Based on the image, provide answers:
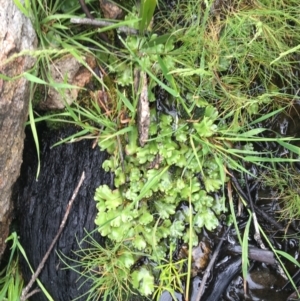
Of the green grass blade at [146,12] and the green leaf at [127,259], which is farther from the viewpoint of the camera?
the green leaf at [127,259]

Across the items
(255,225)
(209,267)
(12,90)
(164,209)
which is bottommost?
(209,267)

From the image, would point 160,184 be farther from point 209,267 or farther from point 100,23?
point 100,23

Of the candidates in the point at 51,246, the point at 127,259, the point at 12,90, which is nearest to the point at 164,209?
the point at 127,259

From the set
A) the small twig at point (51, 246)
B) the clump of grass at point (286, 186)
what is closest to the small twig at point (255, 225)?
the clump of grass at point (286, 186)

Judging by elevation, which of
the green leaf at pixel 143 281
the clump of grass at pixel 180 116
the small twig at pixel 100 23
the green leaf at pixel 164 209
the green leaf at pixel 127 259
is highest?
the small twig at pixel 100 23

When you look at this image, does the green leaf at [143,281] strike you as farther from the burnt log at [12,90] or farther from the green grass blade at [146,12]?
the green grass blade at [146,12]

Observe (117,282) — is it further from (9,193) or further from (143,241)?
(9,193)

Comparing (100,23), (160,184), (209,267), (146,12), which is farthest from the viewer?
(209,267)

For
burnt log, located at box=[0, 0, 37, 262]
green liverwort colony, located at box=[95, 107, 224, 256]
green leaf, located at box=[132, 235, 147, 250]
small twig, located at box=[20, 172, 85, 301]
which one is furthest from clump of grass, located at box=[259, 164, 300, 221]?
burnt log, located at box=[0, 0, 37, 262]

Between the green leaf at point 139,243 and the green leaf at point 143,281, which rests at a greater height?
the green leaf at point 139,243
